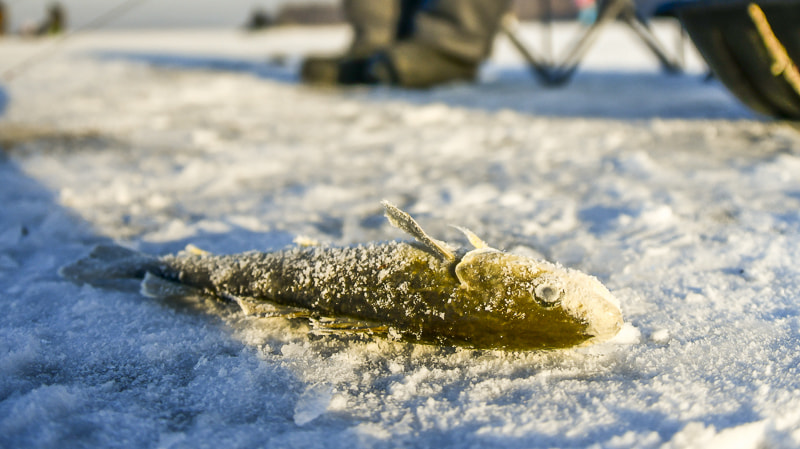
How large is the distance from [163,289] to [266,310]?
45cm

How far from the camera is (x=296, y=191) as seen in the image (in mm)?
3199

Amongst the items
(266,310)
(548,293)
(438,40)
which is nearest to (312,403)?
(266,310)

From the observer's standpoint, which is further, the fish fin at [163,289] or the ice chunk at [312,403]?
the fish fin at [163,289]

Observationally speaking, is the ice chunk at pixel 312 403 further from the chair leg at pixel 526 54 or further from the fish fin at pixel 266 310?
the chair leg at pixel 526 54

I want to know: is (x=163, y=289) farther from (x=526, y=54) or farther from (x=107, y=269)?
(x=526, y=54)

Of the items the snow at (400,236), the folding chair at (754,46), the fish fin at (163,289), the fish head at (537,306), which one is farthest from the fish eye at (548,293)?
the folding chair at (754,46)

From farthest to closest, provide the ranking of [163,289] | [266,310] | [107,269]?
1. [107,269]
2. [163,289]
3. [266,310]

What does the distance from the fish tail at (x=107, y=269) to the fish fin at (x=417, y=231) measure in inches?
38.2

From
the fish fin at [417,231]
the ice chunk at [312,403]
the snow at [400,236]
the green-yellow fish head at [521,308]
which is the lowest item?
the snow at [400,236]

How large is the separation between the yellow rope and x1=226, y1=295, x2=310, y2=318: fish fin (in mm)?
2608

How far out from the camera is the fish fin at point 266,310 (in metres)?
1.64

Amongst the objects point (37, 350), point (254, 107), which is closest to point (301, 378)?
point (37, 350)

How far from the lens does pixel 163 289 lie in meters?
1.91

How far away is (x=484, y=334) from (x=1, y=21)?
24823 mm
